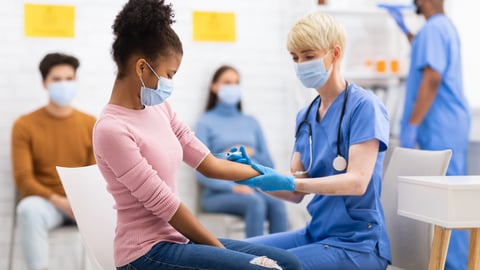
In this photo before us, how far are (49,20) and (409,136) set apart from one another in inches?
75.7

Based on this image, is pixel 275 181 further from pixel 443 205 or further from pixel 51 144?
pixel 51 144

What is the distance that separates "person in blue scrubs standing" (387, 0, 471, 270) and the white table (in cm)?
144

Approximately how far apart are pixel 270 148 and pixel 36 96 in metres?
1.33

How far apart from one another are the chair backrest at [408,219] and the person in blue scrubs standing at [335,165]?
0.21m

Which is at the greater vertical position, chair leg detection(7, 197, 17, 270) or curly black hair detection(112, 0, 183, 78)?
curly black hair detection(112, 0, 183, 78)

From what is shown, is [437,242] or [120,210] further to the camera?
[437,242]

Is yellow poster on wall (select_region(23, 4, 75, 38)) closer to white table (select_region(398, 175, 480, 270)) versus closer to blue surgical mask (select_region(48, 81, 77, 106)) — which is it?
blue surgical mask (select_region(48, 81, 77, 106))

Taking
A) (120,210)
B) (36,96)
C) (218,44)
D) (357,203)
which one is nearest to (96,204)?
(120,210)

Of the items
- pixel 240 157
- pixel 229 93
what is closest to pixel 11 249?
pixel 229 93

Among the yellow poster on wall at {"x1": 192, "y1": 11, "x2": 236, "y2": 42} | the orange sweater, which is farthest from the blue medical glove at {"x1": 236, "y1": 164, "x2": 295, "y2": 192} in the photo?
the yellow poster on wall at {"x1": 192, "y1": 11, "x2": 236, "y2": 42}

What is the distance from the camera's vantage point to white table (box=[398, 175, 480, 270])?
1.73m

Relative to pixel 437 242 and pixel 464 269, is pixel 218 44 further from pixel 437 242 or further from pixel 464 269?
pixel 437 242

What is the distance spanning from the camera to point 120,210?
1.64 m

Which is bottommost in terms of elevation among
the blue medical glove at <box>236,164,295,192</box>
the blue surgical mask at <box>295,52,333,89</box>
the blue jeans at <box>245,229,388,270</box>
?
the blue jeans at <box>245,229,388,270</box>
